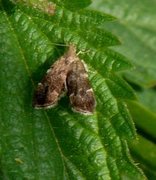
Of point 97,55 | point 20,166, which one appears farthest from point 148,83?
point 20,166

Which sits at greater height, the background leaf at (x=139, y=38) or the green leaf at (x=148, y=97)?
the background leaf at (x=139, y=38)

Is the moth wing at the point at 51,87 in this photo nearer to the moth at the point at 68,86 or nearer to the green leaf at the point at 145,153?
the moth at the point at 68,86

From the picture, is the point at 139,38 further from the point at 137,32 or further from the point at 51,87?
the point at 51,87

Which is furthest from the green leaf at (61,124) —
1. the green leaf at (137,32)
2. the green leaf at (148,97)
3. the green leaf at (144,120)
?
the green leaf at (148,97)

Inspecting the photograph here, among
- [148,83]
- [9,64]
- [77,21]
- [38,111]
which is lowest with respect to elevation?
[148,83]

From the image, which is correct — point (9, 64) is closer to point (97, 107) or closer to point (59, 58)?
point (59, 58)

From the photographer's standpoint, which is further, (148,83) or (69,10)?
(148,83)

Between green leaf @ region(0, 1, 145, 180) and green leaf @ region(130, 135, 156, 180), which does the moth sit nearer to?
green leaf @ region(0, 1, 145, 180)
